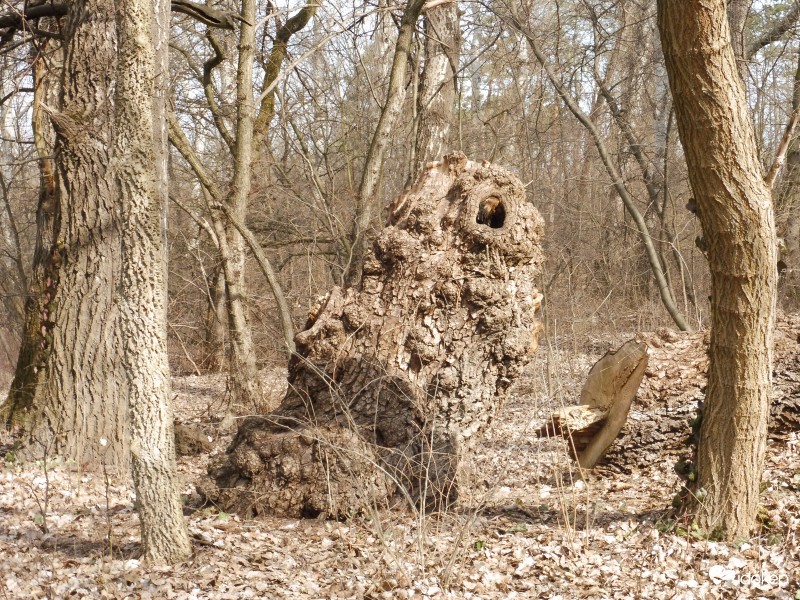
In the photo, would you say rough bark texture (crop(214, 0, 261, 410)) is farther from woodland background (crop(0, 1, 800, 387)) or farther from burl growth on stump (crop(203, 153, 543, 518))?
burl growth on stump (crop(203, 153, 543, 518))

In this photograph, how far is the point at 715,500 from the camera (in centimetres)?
386

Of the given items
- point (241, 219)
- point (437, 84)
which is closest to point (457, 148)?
point (437, 84)

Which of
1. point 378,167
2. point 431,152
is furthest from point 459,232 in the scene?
point 431,152

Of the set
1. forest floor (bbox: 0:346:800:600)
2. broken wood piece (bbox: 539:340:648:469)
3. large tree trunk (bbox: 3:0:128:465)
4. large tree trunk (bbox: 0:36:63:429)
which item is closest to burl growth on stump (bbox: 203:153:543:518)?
forest floor (bbox: 0:346:800:600)

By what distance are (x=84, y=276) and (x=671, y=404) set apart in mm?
4585

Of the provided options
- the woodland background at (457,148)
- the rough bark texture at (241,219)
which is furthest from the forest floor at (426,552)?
the woodland background at (457,148)

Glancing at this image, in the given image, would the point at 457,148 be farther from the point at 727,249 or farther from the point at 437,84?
the point at 727,249

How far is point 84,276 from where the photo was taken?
214 inches

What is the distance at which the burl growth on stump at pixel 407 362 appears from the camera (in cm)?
440

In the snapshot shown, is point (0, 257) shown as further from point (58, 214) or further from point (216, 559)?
point (216, 559)

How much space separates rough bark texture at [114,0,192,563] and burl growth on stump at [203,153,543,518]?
1.06 metres

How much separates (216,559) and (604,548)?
2125 mm

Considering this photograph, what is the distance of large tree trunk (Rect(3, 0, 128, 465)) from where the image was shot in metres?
5.35

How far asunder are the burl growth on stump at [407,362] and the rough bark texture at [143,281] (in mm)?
1057
